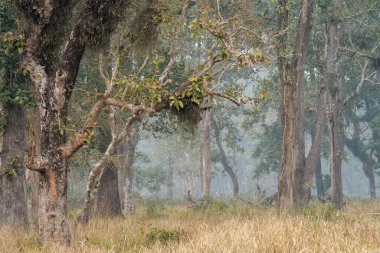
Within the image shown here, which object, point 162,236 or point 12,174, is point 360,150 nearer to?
point 12,174

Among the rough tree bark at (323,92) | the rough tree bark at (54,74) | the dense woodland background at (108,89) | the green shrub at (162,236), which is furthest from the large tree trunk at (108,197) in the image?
the rough tree bark at (54,74)

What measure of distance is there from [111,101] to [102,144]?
822 cm

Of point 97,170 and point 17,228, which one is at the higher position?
point 97,170

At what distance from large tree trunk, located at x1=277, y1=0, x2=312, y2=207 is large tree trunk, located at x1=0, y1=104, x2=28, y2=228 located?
27.7 feet

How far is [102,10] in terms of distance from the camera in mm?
10875

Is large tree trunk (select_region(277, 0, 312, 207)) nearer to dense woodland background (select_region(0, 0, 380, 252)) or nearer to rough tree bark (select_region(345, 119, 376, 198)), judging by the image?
dense woodland background (select_region(0, 0, 380, 252))

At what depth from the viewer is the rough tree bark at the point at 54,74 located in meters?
10.1

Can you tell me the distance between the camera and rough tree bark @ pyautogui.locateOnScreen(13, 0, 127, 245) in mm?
10148

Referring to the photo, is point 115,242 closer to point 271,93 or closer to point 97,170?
point 97,170

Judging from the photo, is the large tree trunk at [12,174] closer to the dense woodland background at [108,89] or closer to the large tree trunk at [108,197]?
the dense woodland background at [108,89]

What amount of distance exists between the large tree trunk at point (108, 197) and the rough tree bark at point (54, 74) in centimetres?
842

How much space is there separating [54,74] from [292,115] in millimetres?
9660

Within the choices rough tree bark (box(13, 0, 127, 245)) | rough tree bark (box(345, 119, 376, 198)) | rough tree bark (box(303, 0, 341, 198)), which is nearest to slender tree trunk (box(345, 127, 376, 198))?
rough tree bark (box(345, 119, 376, 198))

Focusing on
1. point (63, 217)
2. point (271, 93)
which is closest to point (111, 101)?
point (63, 217)
